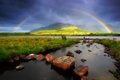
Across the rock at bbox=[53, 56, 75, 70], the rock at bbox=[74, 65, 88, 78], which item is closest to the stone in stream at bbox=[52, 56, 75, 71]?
the rock at bbox=[53, 56, 75, 70]

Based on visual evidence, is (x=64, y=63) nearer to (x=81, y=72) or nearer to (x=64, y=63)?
(x=64, y=63)

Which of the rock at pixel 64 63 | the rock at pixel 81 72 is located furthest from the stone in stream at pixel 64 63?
the rock at pixel 81 72

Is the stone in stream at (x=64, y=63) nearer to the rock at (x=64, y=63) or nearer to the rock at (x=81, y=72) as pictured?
the rock at (x=64, y=63)

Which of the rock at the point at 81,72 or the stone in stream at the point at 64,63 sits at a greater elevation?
the stone in stream at the point at 64,63

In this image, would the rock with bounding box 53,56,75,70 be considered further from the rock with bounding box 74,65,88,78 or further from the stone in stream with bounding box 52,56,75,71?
the rock with bounding box 74,65,88,78

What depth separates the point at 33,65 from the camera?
2261cm

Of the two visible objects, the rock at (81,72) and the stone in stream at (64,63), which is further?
Answer: the stone in stream at (64,63)

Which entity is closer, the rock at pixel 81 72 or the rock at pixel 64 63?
the rock at pixel 81 72

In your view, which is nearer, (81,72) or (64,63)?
(81,72)

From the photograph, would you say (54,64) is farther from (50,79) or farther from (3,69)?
(3,69)

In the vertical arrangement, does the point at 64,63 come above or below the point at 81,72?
above

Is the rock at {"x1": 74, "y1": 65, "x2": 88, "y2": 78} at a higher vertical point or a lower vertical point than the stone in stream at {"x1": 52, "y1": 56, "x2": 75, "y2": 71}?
lower

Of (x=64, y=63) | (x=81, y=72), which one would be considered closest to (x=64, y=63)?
(x=64, y=63)

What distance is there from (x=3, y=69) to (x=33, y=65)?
4.35 meters
